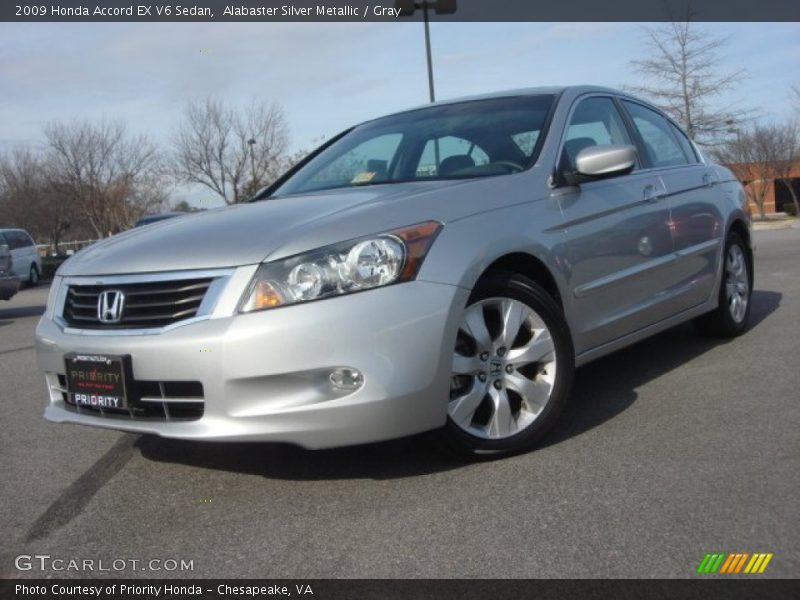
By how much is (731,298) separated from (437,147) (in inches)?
102

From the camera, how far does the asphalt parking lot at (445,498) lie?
105 inches

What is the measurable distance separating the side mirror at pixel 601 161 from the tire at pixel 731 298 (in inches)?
75.3

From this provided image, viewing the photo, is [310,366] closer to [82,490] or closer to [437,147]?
[82,490]

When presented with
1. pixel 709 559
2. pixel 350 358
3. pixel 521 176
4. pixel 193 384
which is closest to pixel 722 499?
pixel 709 559

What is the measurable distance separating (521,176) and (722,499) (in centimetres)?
169

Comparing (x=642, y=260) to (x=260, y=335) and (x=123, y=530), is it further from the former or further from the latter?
(x=123, y=530)

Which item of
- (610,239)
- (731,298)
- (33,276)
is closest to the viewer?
(610,239)

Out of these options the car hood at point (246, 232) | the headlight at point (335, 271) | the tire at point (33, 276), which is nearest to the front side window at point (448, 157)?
the car hood at point (246, 232)

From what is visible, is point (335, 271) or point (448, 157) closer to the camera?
point (335, 271)

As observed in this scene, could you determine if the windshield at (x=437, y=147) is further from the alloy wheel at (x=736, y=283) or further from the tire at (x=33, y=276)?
the tire at (x=33, y=276)

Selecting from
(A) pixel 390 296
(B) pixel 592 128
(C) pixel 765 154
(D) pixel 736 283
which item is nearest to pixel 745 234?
(D) pixel 736 283

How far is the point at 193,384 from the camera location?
312 centimetres

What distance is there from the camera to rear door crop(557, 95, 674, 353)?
4055 mm

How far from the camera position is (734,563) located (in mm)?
2520
